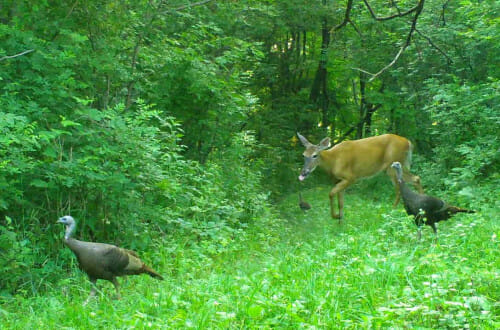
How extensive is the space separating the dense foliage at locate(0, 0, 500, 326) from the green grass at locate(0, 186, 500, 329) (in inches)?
32.9

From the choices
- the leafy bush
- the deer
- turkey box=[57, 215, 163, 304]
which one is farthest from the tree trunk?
turkey box=[57, 215, 163, 304]

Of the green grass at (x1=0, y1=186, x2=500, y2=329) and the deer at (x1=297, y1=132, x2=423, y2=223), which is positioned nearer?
the green grass at (x1=0, y1=186, x2=500, y2=329)

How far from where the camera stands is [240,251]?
760 cm

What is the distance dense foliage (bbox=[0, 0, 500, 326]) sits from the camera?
646 cm

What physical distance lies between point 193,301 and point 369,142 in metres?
8.28

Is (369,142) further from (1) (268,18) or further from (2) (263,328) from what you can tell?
(2) (263,328)

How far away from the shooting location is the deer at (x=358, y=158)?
11.6m

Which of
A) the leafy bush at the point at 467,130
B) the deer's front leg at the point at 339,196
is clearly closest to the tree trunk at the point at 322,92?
the leafy bush at the point at 467,130

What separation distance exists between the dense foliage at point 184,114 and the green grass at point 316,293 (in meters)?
0.84

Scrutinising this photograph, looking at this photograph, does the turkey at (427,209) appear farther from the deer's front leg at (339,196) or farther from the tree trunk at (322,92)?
the tree trunk at (322,92)

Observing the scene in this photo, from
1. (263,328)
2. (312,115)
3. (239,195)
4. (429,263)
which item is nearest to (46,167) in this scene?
(263,328)

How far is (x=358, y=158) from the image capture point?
1179 cm

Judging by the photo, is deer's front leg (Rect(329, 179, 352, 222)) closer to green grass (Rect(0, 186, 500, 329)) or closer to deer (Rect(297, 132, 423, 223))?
deer (Rect(297, 132, 423, 223))

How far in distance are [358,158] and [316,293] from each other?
7.78 m
